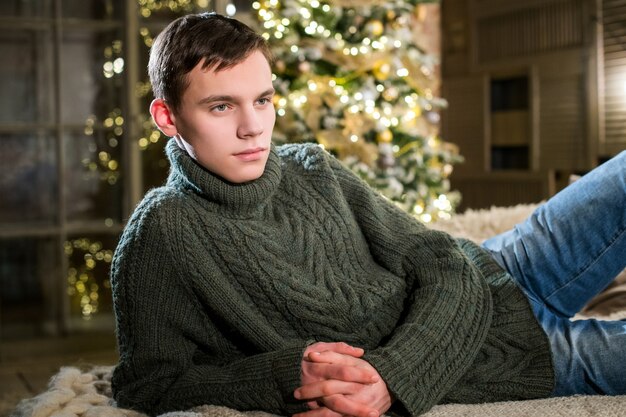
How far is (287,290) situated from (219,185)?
23 cm

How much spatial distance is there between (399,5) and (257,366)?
11.2 ft

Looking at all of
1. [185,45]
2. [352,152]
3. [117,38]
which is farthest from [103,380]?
[117,38]

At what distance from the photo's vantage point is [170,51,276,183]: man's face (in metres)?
1.41

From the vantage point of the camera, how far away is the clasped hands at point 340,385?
1.32 meters

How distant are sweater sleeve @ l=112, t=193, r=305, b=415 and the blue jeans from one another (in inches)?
23.6

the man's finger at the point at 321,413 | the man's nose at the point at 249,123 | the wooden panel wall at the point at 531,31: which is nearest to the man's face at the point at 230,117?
the man's nose at the point at 249,123

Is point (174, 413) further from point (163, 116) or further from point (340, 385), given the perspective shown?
point (163, 116)

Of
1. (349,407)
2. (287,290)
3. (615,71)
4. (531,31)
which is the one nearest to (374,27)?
(615,71)

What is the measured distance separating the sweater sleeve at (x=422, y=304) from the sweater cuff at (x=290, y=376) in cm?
12

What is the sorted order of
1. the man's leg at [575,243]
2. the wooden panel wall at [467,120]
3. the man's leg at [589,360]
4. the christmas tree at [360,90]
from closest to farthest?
the man's leg at [589,360], the man's leg at [575,243], the christmas tree at [360,90], the wooden panel wall at [467,120]

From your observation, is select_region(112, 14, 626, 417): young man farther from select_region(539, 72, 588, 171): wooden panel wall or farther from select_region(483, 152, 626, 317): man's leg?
select_region(539, 72, 588, 171): wooden panel wall

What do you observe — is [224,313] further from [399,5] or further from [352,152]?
[399,5]

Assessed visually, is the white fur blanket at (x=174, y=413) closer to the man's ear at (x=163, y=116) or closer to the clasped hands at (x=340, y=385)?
the clasped hands at (x=340, y=385)

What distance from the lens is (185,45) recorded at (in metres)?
1.43
